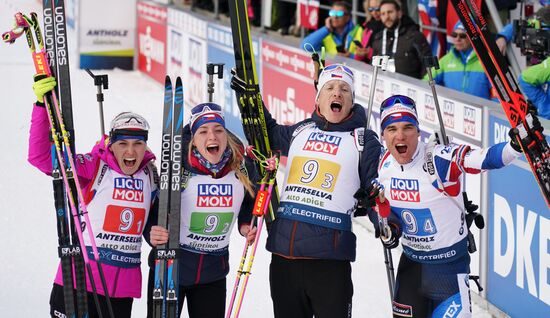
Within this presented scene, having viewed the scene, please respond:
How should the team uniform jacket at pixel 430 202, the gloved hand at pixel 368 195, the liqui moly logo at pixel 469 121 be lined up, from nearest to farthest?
1. the gloved hand at pixel 368 195
2. the team uniform jacket at pixel 430 202
3. the liqui moly logo at pixel 469 121

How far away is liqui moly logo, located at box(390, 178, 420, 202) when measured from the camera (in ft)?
18.2

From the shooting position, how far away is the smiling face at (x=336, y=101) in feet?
18.5

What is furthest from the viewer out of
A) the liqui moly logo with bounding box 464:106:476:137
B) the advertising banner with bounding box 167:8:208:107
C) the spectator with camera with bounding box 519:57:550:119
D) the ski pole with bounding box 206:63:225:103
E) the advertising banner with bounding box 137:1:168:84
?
the advertising banner with bounding box 137:1:168:84

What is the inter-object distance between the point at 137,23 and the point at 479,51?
49.9 feet

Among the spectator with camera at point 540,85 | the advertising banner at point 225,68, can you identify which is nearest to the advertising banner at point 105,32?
the advertising banner at point 225,68

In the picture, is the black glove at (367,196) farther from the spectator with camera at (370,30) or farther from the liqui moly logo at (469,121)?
the spectator with camera at (370,30)

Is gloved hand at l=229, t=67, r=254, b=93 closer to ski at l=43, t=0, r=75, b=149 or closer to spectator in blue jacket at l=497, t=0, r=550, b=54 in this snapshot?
ski at l=43, t=0, r=75, b=149

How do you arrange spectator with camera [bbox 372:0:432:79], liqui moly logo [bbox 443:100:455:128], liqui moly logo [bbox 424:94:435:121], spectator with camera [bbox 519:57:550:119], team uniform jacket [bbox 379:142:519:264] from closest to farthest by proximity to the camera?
team uniform jacket [bbox 379:142:519:264]
spectator with camera [bbox 519:57:550:119]
liqui moly logo [bbox 443:100:455:128]
liqui moly logo [bbox 424:94:435:121]
spectator with camera [bbox 372:0:432:79]

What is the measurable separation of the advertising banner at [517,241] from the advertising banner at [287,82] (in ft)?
12.7

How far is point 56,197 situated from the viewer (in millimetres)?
5812

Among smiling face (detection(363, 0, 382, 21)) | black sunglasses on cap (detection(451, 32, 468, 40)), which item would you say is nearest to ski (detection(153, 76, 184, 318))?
black sunglasses on cap (detection(451, 32, 468, 40))

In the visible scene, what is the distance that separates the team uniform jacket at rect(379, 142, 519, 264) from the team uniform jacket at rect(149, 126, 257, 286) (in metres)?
0.83

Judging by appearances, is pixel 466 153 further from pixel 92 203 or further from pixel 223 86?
pixel 223 86

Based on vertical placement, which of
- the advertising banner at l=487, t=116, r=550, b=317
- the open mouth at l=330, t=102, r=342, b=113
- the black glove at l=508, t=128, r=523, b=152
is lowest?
the advertising banner at l=487, t=116, r=550, b=317
